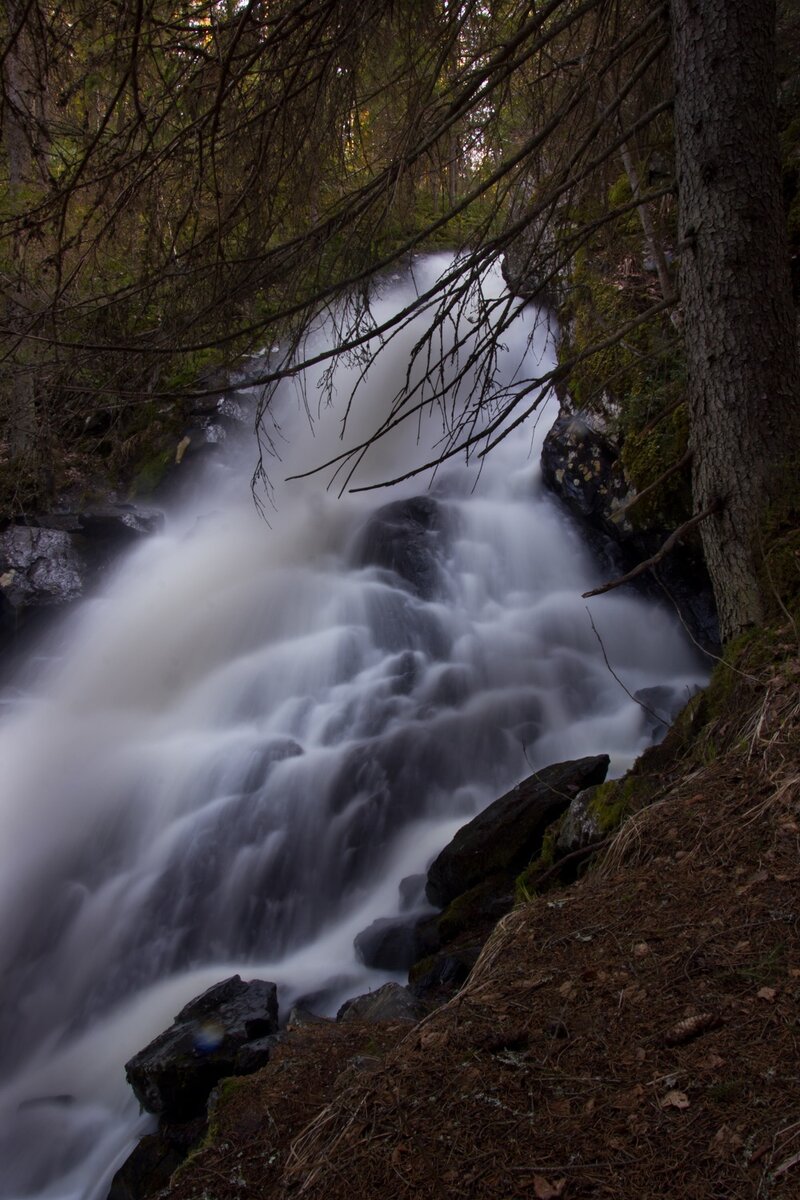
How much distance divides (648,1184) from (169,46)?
3.73 metres

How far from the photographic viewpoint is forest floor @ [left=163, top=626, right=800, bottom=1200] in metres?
1.42

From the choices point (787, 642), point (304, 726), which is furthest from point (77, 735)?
point (787, 642)

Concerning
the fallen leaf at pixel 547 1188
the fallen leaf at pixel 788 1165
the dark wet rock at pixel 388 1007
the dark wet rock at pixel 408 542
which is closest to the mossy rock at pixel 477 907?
the dark wet rock at pixel 388 1007

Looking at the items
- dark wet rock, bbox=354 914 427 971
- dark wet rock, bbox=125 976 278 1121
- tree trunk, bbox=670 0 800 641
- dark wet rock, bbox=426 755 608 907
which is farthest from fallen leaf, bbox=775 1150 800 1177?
dark wet rock, bbox=354 914 427 971

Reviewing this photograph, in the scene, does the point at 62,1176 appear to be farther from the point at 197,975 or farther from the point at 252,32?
the point at 252,32

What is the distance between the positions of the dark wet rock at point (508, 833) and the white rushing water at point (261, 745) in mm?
617

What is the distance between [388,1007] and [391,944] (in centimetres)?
142

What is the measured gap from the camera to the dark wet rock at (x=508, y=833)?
4871 mm

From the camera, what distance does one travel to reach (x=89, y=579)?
9.84 metres

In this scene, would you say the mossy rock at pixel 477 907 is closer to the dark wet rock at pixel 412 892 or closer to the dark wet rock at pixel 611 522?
the dark wet rock at pixel 412 892

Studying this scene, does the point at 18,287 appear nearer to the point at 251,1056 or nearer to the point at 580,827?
the point at 580,827

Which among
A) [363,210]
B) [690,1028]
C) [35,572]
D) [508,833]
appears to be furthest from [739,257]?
[35,572]

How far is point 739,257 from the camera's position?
3.12 m

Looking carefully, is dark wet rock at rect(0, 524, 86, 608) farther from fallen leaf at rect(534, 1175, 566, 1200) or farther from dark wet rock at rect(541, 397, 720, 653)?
fallen leaf at rect(534, 1175, 566, 1200)
